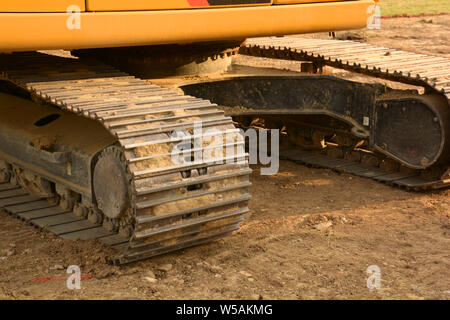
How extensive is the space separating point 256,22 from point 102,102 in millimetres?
1478

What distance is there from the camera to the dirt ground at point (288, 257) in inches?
170

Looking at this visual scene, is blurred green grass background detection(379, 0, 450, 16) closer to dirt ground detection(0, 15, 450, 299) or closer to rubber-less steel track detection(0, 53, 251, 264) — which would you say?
dirt ground detection(0, 15, 450, 299)

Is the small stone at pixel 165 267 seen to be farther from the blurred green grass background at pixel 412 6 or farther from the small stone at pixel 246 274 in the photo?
the blurred green grass background at pixel 412 6

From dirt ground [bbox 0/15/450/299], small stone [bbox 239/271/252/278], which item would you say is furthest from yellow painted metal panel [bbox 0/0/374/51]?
small stone [bbox 239/271/252/278]

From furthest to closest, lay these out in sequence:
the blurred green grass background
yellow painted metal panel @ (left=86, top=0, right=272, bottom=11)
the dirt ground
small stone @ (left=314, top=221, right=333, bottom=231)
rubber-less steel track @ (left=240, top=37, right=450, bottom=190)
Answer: the blurred green grass background < rubber-less steel track @ (left=240, top=37, right=450, bottom=190) < small stone @ (left=314, top=221, right=333, bottom=231) < yellow painted metal panel @ (left=86, top=0, right=272, bottom=11) < the dirt ground

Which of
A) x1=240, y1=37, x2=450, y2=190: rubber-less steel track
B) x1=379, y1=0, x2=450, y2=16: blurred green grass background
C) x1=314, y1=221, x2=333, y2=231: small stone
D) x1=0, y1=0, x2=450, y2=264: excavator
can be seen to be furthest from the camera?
x1=379, y1=0, x2=450, y2=16: blurred green grass background

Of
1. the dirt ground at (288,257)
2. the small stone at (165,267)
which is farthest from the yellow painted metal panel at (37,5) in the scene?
the small stone at (165,267)

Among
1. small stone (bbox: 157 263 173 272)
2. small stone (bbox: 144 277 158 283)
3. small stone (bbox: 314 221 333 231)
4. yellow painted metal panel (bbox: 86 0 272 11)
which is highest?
yellow painted metal panel (bbox: 86 0 272 11)

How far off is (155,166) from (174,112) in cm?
51

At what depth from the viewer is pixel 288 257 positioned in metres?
4.89

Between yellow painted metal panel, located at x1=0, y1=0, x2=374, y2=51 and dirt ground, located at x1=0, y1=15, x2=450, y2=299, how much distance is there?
1.44m

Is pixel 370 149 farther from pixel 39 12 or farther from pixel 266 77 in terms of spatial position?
pixel 39 12

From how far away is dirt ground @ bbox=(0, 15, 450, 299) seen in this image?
4.33 metres

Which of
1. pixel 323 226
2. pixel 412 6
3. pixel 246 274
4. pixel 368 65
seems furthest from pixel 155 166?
pixel 412 6
